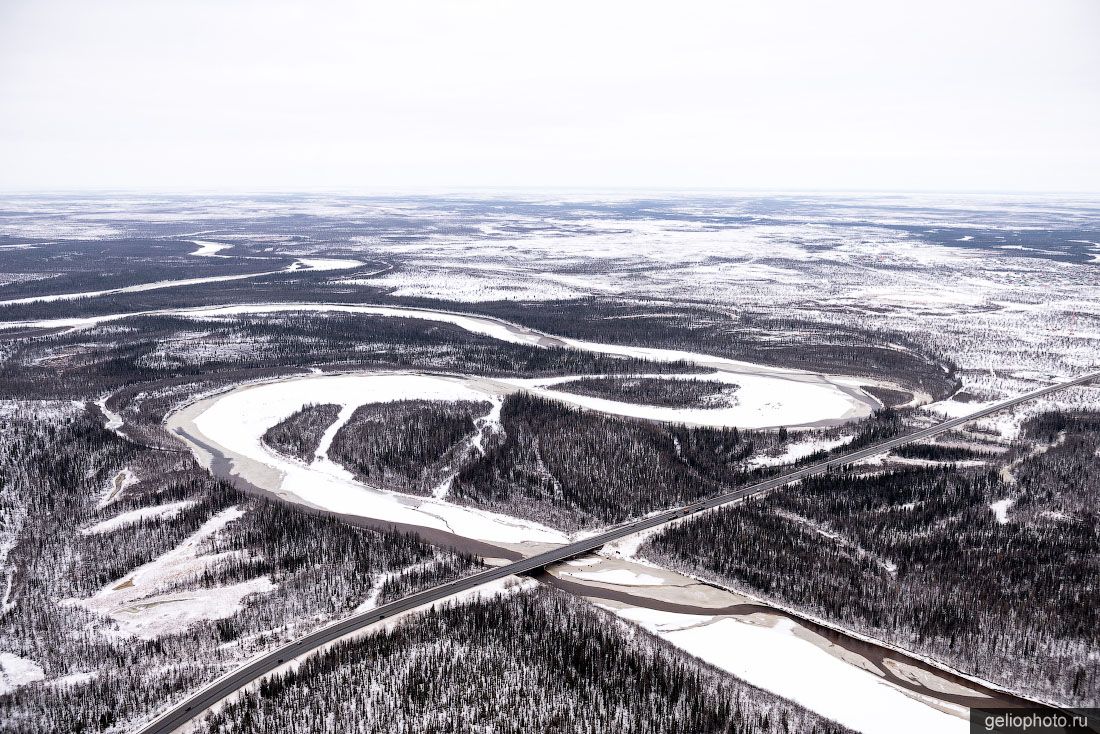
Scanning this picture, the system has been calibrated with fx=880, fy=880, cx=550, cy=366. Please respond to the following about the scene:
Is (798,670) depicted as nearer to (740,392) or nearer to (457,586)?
(457,586)

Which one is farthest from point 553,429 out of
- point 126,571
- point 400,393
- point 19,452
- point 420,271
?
point 420,271

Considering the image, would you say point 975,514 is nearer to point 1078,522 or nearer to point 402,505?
point 1078,522

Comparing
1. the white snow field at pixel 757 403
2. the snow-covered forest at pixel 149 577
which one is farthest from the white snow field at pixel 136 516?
the white snow field at pixel 757 403

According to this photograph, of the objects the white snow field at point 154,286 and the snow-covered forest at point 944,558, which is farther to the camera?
the white snow field at point 154,286

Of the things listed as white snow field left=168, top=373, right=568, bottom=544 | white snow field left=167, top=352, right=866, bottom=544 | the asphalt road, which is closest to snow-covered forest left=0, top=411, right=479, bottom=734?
the asphalt road

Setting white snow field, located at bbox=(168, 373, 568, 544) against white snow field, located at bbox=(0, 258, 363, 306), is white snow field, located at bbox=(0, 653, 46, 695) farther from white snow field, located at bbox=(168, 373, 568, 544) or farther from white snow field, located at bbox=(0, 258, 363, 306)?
white snow field, located at bbox=(0, 258, 363, 306)

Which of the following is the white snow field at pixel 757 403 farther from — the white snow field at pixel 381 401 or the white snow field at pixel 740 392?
the white snow field at pixel 381 401

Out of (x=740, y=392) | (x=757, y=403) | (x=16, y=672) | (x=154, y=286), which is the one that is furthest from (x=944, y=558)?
(x=154, y=286)
